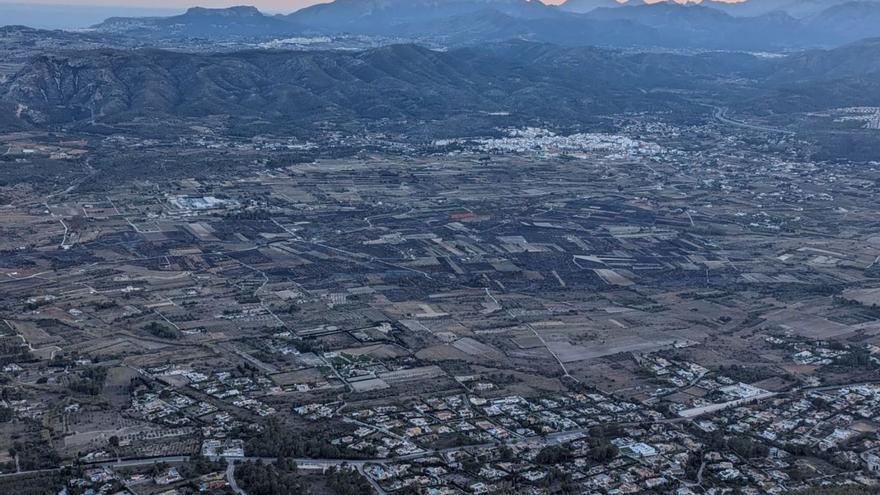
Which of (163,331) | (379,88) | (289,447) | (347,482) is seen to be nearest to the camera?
(347,482)

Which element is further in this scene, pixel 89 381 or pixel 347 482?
pixel 89 381

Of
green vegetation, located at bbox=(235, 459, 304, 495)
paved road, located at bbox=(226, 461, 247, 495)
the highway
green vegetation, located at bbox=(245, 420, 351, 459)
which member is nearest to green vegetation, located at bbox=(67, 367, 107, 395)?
green vegetation, located at bbox=(245, 420, 351, 459)

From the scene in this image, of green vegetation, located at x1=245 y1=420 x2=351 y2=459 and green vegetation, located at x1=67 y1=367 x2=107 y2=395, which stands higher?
green vegetation, located at x1=67 y1=367 x2=107 y2=395

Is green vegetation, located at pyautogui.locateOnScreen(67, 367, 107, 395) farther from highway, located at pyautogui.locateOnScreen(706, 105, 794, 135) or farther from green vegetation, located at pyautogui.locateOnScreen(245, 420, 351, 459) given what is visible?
highway, located at pyautogui.locateOnScreen(706, 105, 794, 135)

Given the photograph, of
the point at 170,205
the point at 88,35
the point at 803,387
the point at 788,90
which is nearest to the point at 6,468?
the point at 803,387

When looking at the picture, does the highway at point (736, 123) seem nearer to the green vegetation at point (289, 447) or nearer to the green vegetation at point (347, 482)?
the green vegetation at point (289, 447)

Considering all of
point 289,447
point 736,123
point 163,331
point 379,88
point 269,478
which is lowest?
point 289,447

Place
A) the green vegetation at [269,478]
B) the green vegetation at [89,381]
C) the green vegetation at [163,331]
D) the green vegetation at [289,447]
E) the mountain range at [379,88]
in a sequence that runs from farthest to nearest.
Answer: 1. the mountain range at [379,88]
2. the green vegetation at [163,331]
3. the green vegetation at [89,381]
4. the green vegetation at [289,447]
5. the green vegetation at [269,478]

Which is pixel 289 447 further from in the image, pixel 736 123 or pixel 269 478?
pixel 736 123

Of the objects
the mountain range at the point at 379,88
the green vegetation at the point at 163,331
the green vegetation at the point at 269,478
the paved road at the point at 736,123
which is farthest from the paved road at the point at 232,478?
the paved road at the point at 736,123

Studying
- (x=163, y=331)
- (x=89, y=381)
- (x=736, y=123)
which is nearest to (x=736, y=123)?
(x=736, y=123)

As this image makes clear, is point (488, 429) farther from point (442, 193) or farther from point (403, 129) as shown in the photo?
point (403, 129)

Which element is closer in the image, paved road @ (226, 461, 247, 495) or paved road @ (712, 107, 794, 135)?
paved road @ (226, 461, 247, 495)
